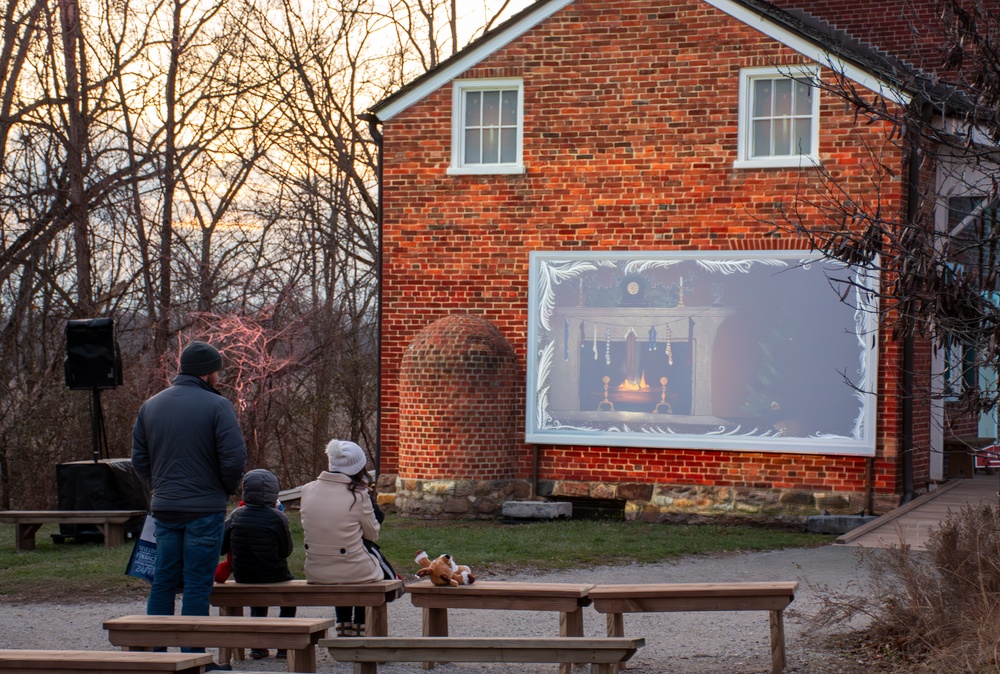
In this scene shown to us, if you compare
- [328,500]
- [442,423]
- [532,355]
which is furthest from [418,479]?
[328,500]

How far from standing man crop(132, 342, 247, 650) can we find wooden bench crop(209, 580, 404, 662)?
0.22 m

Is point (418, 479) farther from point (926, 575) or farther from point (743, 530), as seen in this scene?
point (926, 575)

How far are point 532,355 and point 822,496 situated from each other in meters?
4.01

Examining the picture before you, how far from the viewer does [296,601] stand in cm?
769

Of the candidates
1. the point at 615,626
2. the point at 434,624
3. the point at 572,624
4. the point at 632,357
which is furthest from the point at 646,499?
the point at 572,624

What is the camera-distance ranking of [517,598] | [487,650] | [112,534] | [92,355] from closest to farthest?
[487,650] < [517,598] < [112,534] < [92,355]

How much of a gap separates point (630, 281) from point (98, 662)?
10453 millimetres

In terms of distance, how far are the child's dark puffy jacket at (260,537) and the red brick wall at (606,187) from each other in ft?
26.5

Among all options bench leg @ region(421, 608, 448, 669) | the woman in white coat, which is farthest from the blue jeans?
bench leg @ region(421, 608, 448, 669)

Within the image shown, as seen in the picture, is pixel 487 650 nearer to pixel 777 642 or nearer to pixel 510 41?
pixel 777 642

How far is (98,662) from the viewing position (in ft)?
19.6

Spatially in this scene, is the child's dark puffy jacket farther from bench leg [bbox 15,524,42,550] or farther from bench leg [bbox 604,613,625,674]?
bench leg [bbox 15,524,42,550]

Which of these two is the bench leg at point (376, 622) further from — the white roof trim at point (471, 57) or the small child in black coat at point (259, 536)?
the white roof trim at point (471, 57)

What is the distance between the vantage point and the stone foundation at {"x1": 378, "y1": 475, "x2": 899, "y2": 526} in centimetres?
1476
